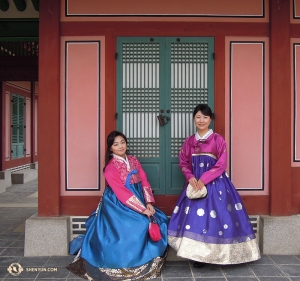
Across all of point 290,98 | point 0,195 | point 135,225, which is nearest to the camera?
point 135,225

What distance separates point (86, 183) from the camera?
4512 mm

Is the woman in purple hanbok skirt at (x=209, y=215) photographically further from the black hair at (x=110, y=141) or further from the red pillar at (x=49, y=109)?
the red pillar at (x=49, y=109)

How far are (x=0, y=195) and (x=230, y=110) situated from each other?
6504 millimetres

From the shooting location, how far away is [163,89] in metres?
4.51

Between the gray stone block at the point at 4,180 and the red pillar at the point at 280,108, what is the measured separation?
7.05 m

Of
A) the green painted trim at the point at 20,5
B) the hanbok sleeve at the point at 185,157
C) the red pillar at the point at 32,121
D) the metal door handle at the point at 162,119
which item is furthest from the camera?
the red pillar at the point at 32,121

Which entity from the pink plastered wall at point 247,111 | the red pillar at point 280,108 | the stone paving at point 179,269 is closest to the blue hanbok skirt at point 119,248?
the stone paving at point 179,269

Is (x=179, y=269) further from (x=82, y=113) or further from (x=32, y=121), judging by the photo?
(x=32, y=121)

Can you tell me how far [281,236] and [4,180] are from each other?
7.62m

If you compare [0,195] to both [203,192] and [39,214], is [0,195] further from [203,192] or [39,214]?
[203,192]

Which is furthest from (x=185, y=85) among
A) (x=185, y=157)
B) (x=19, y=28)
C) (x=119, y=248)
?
(x=19, y=28)

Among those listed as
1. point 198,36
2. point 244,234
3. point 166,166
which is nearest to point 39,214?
point 166,166

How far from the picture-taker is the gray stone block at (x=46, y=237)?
4.34 m

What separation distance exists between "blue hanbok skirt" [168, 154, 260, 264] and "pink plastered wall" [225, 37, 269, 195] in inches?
23.0
